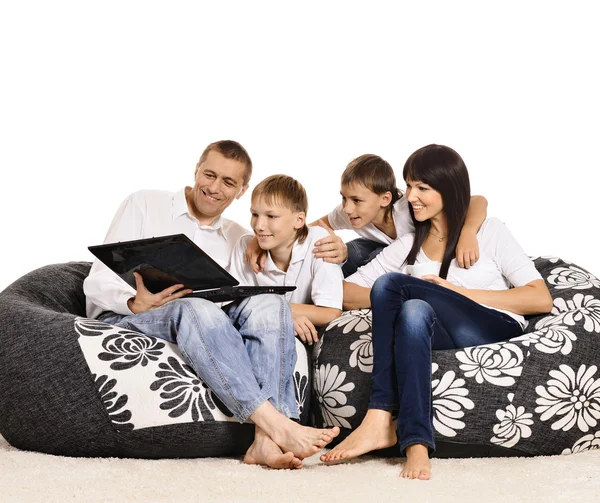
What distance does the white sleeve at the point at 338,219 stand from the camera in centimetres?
338

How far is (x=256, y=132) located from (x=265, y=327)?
85.6 inches

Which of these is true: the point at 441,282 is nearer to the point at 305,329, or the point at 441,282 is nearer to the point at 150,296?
the point at 305,329

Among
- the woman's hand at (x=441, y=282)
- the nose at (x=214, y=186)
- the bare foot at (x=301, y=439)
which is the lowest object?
the bare foot at (x=301, y=439)

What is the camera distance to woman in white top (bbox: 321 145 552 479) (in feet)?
7.63

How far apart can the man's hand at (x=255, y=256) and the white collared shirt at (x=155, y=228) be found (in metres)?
0.19

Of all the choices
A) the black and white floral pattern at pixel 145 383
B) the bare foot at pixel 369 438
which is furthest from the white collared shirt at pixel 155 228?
the bare foot at pixel 369 438

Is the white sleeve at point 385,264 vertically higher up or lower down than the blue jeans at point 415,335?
higher up

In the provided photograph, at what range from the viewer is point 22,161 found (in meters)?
4.37

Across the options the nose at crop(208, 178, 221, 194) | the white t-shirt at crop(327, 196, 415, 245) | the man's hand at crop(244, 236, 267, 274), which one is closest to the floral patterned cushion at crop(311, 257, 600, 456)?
the man's hand at crop(244, 236, 267, 274)

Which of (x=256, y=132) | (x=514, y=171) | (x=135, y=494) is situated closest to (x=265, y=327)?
(x=135, y=494)

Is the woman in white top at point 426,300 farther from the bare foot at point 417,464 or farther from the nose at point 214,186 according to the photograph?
the nose at point 214,186

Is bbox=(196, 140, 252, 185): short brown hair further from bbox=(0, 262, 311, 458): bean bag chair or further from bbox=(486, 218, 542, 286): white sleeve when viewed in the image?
bbox=(486, 218, 542, 286): white sleeve

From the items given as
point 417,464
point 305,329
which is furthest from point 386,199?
point 417,464

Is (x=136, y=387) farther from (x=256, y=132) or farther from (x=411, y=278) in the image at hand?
(x=256, y=132)
